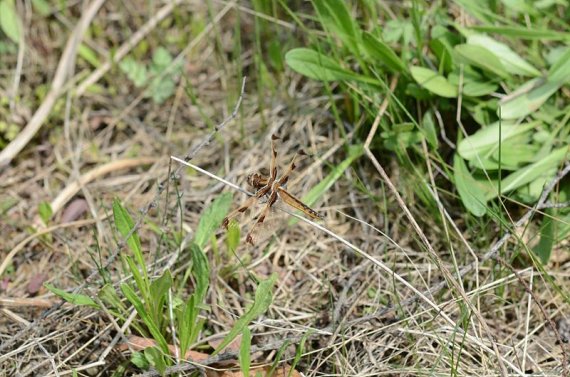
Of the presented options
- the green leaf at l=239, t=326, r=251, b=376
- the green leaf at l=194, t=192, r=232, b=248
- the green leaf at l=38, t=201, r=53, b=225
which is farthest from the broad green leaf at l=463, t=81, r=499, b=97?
the green leaf at l=38, t=201, r=53, b=225

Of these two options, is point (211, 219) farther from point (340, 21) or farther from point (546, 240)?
point (546, 240)

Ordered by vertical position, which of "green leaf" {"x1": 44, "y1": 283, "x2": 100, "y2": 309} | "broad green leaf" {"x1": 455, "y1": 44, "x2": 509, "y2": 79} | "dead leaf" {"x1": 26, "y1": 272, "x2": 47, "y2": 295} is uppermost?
"broad green leaf" {"x1": 455, "y1": 44, "x2": 509, "y2": 79}

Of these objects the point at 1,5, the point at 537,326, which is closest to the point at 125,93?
the point at 1,5

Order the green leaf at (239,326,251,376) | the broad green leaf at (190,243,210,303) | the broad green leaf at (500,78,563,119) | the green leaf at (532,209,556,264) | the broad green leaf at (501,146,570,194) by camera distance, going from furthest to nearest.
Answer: the broad green leaf at (500,78,563,119)
the broad green leaf at (501,146,570,194)
the green leaf at (532,209,556,264)
the broad green leaf at (190,243,210,303)
the green leaf at (239,326,251,376)

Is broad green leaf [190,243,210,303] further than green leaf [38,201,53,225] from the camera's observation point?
No

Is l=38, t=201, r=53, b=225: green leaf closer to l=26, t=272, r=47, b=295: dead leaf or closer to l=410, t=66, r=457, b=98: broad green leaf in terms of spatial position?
l=26, t=272, r=47, b=295: dead leaf

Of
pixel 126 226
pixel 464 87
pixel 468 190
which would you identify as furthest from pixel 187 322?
pixel 464 87

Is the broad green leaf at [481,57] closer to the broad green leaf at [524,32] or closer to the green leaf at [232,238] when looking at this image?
the broad green leaf at [524,32]
